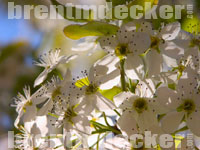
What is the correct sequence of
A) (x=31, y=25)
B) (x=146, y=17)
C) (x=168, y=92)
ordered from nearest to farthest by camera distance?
(x=168, y=92) → (x=146, y=17) → (x=31, y=25)

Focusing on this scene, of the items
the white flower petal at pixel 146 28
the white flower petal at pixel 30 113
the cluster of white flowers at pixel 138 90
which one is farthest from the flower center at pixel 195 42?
the white flower petal at pixel 30 113

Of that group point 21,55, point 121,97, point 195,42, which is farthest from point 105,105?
point 21,55

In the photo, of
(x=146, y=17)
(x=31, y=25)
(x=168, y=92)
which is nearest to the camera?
(x=168, y=92)

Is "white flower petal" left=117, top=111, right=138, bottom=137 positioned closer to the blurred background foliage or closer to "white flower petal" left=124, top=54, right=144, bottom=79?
"white flower petal" left=124, top=54, right=144, bottom=79

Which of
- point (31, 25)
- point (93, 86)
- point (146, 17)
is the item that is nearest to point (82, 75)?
point (93, 86)

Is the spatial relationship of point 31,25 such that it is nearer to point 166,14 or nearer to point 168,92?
point 166,14

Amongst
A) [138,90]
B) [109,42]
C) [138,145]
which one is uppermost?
[109,42]

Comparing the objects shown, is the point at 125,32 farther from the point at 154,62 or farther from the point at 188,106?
the point at 188,106
